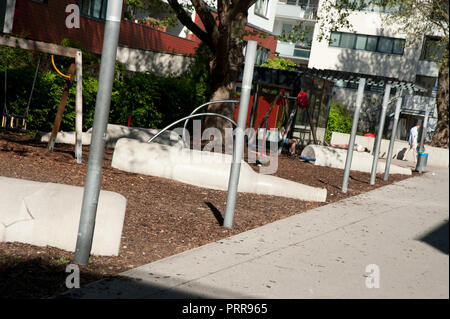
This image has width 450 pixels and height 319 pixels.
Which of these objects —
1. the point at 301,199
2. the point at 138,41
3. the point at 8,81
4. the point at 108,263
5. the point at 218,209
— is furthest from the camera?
the point at 138,41

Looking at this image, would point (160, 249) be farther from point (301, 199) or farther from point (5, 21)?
point (5, 21)

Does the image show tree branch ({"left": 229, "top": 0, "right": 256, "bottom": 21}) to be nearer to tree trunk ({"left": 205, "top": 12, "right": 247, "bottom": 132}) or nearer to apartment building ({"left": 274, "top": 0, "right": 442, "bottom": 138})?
tree trunk ({"left": 205, "top": 12, "right": 247, "bottom": 132})

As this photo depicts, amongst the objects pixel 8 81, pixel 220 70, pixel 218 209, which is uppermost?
pixel 220 70

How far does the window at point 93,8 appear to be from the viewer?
23.9 m

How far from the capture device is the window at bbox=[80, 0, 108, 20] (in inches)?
942

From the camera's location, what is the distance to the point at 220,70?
50.0 ft

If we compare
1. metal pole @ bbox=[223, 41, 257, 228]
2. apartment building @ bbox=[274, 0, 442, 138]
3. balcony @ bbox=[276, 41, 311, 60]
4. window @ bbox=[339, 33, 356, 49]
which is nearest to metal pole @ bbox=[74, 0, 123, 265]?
metal pole @ bbox=[223, 41, 257, 228]

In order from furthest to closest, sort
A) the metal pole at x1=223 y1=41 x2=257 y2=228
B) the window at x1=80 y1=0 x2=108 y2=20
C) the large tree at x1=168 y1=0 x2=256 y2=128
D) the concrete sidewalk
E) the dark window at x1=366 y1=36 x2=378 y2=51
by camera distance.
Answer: the dark window at x1=366 y1=36 x2=378 y2=51, the window at x1=80 y1=0 x2=108 y2=20, the large tree at x1=168 y1=0 x2=256 y2=128, the metal pole at x1=223 y1=41 x2=257 y2=228, the concrete sidewalk

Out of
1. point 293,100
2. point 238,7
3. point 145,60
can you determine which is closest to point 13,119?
point 238,7

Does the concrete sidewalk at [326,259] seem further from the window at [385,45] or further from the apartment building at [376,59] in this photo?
the window at [385,45]

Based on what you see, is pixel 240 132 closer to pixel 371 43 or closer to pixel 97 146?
pixel 97 146

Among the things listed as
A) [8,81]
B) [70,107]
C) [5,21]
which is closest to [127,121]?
[70,107]

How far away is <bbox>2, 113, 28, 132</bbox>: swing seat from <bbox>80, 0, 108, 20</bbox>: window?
37.7 ft

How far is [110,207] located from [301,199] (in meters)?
4.91
